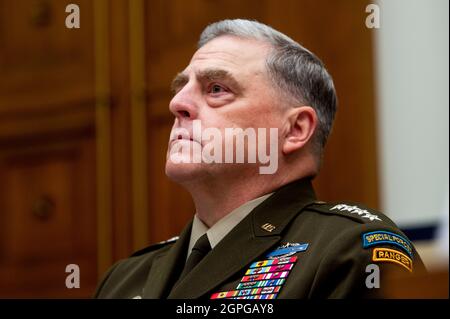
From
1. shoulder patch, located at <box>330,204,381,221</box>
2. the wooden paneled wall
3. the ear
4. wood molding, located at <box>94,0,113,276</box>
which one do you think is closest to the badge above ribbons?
shoulder patch, located at <box>330,204,381,221</box>

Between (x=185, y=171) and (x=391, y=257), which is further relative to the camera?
(x=185, y=171)

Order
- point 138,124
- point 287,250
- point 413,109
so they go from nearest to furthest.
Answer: point 287,250 < point 413,109 < point 138,124

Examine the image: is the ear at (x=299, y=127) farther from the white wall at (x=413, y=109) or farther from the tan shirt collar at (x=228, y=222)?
the white wall at (x=413, y=109)

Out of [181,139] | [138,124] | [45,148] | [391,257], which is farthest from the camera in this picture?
[45,148]

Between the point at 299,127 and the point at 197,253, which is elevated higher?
the point at 299,127

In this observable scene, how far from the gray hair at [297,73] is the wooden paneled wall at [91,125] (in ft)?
1.89

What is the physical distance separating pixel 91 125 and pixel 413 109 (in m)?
0.96

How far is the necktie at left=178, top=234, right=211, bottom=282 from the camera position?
1489 mm

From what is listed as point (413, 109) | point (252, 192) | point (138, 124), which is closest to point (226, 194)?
point (252, 192)

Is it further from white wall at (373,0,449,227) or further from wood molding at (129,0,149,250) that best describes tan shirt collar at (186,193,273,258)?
wood molding at (129,0,149,250)

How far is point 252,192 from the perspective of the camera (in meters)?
1.56

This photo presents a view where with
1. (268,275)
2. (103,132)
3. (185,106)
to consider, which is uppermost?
(185,106)

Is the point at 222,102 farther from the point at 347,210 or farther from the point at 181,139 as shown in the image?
the point at 347,210

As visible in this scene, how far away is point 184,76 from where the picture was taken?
1626 mm
